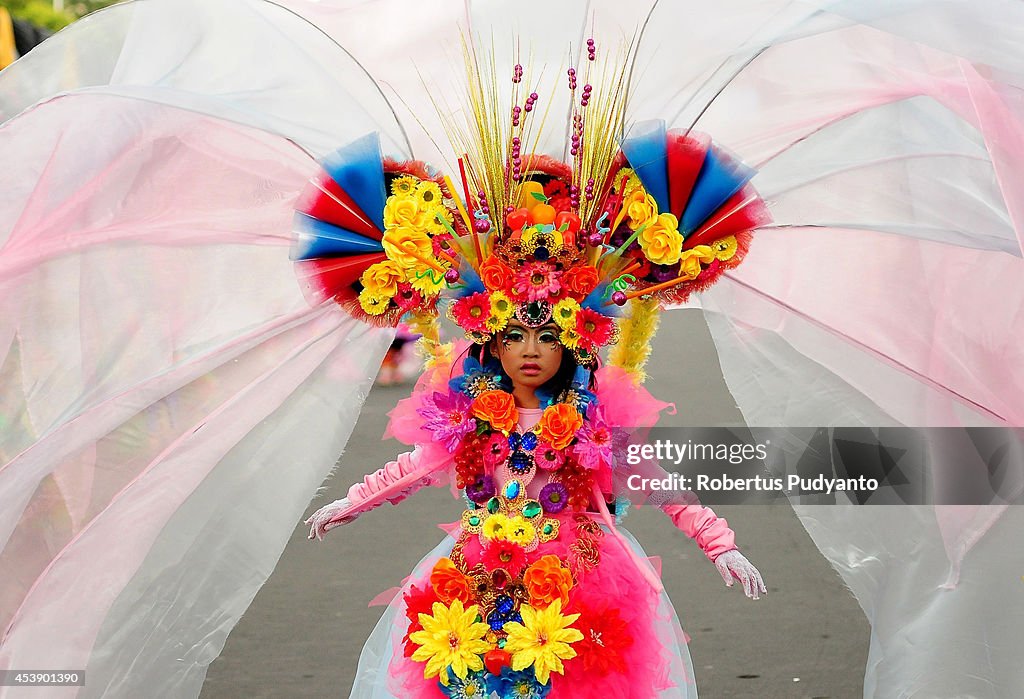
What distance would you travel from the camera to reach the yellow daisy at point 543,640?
3.36m

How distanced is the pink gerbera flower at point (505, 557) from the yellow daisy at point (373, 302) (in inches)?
27.8

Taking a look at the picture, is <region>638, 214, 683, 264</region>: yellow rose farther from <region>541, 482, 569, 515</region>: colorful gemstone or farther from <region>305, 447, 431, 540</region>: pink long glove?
<region>305, 447, 431, 540</region>: pink long glove

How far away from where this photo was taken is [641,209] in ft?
11.3

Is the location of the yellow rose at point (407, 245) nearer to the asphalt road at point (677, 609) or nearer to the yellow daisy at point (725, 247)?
the yellow daisy at point (725, 247)

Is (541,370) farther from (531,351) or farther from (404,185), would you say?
(404,185)

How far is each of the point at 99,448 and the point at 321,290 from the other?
77cm

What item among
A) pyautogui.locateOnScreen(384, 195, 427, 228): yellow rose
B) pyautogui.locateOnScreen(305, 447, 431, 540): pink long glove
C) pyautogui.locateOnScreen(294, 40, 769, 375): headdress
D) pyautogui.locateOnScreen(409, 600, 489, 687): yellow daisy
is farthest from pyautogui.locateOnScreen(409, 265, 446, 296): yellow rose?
pyautogui.locateOnScreen(409, 600, 489, 687): yellow daisy

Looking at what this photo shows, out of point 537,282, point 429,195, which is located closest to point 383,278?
point 429,195

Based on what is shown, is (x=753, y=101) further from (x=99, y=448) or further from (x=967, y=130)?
(x=99, y=448)

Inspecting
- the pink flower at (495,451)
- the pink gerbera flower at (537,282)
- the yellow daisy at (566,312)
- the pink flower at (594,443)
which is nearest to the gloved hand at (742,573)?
the pink flower at (594,443)

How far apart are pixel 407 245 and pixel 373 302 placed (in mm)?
194

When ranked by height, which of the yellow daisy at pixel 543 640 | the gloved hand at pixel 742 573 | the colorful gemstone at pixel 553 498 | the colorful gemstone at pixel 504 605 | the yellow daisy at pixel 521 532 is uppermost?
the colorful gemstone at pixel 553 498

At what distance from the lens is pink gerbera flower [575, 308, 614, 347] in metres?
3.52

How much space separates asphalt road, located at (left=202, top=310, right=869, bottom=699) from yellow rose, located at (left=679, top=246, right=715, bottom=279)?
1.45 meters
